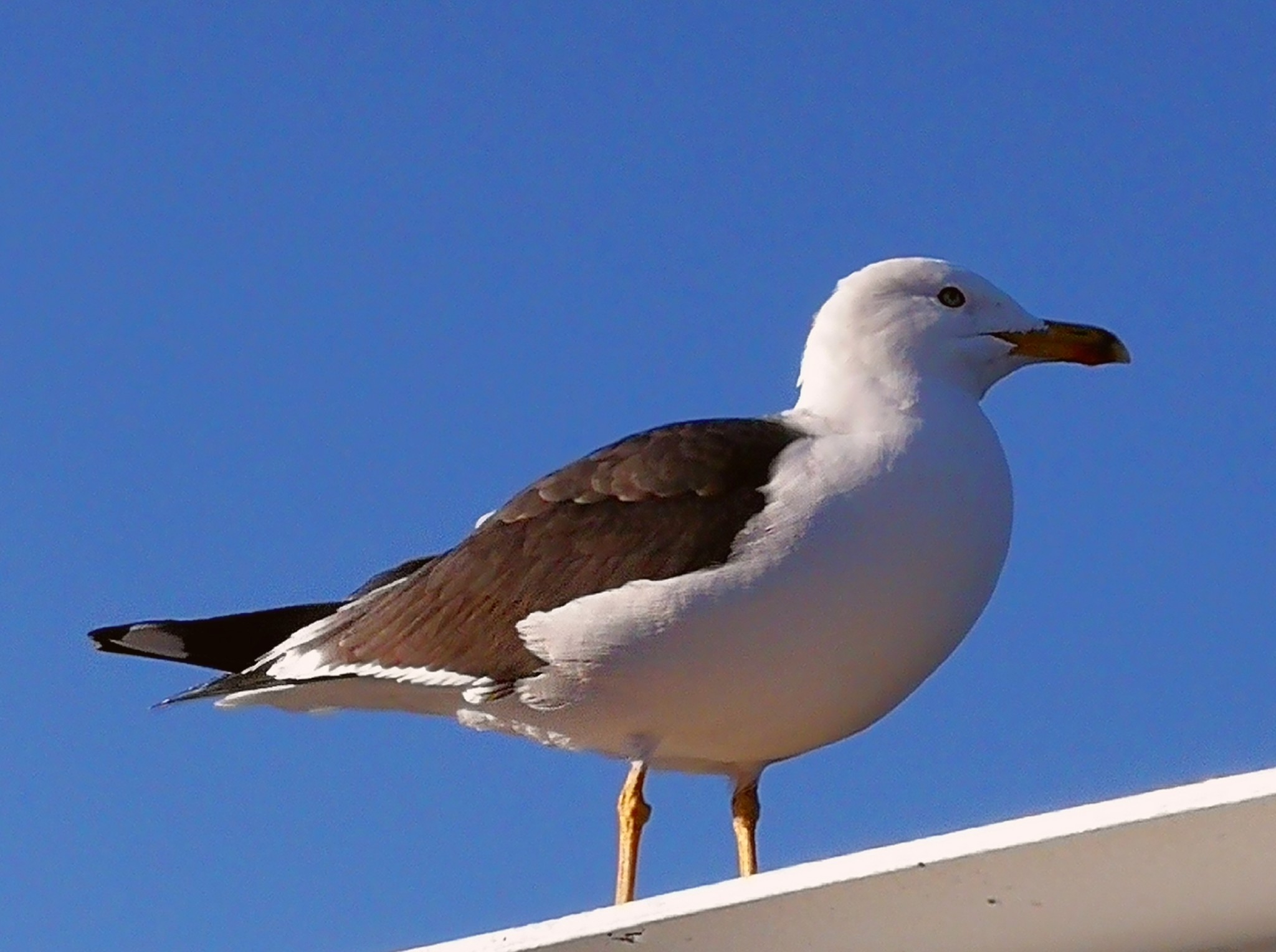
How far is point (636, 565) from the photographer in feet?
13.9

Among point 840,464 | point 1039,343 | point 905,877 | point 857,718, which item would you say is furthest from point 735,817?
point 905,877

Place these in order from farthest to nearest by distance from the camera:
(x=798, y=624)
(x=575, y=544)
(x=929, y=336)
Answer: (x=929, y=336) < (x=575, y=544) < (x=798, y=624)

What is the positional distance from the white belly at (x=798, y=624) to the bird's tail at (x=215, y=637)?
3.34 ft

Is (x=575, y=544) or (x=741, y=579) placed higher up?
(x=575, y=544)

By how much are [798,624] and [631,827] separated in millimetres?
628

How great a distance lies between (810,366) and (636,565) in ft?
2.84

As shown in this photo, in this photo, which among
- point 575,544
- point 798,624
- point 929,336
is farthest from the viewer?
point 929,336

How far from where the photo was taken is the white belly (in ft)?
13.1

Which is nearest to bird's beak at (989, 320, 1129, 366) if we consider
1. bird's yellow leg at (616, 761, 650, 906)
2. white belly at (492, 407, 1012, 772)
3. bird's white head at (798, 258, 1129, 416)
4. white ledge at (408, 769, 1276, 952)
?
bird's white head at (798, 258, 1129, 416)

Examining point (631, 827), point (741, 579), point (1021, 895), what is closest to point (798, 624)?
point (741, 579)

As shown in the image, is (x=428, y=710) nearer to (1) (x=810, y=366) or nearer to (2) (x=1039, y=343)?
(1) (x=810, y=366)

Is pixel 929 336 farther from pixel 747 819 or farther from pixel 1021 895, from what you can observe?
pixel 1021 895

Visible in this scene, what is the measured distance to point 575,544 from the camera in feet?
14.5

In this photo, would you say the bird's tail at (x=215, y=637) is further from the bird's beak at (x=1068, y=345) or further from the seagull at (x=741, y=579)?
the bird's beak at (x=1068, y=345)
